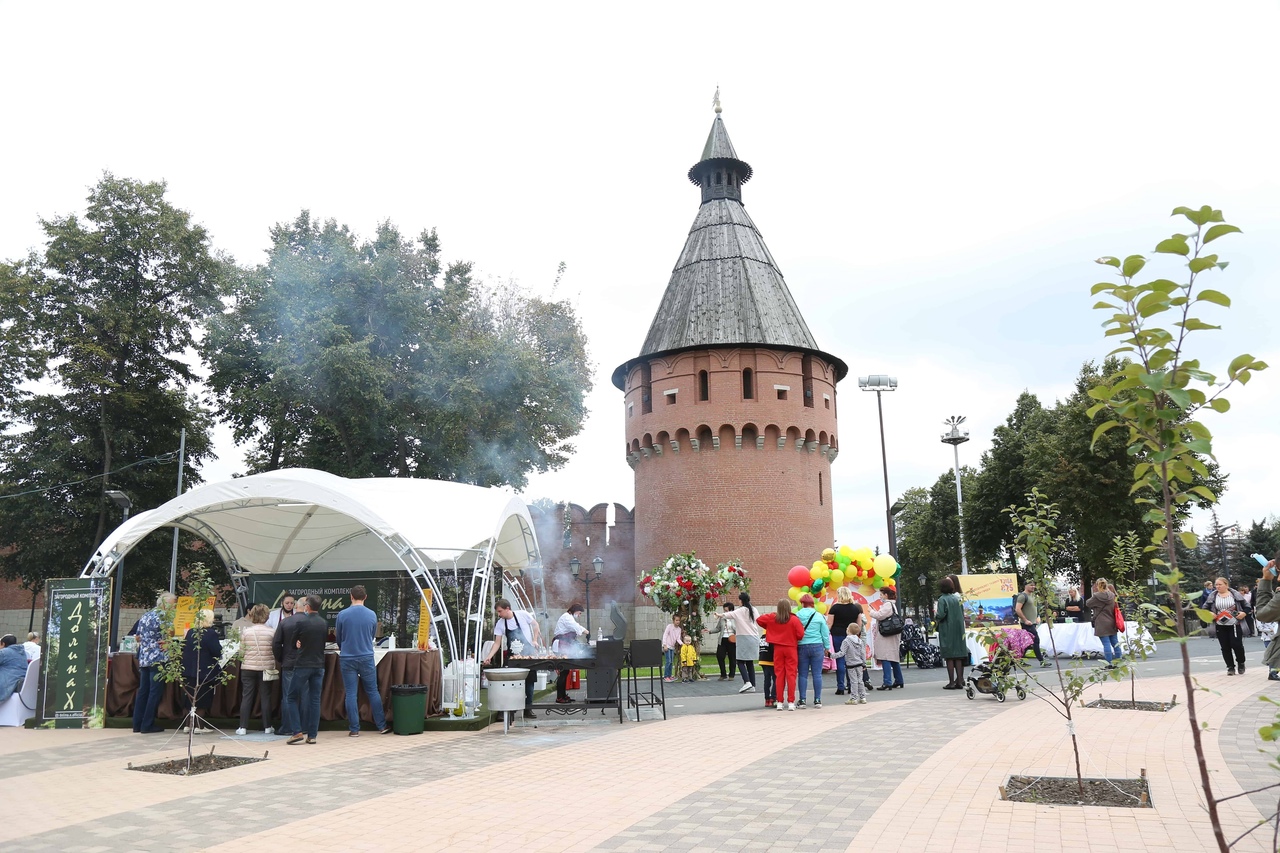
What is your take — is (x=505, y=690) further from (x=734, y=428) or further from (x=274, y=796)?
(x=734, y=428)

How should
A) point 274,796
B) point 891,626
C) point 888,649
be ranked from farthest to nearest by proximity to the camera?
point 888,649 < point 891,626 < point 274,796

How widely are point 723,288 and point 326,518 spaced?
20788 millimetres

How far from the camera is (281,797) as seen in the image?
23.9 ft

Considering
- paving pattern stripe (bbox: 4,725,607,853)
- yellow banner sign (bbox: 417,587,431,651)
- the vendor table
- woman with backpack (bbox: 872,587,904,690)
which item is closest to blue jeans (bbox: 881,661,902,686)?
woman with backpack (bbox: 872,587,904,690)

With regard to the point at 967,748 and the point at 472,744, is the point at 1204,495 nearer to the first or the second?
the point at 967,748

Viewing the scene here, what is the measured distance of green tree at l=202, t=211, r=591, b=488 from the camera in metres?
25.5

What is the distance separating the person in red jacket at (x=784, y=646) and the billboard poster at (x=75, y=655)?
9755mm

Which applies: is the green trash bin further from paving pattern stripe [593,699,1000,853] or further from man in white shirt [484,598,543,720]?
paving pattern stripe [593,699,1000,853]

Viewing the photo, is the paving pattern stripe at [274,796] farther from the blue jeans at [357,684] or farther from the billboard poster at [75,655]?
the billboard poster at [75,655]

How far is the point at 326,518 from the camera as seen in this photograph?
58.1ft

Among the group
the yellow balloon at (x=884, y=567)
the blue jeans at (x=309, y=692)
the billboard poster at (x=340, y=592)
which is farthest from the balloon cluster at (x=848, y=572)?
the blue jeans at (x=309, y=692)

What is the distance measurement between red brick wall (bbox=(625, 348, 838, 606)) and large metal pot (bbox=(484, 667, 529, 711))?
20.6 m

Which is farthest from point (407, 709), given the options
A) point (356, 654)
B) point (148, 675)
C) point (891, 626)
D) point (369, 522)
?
point (891, 626)

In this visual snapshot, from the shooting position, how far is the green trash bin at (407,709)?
11.3 m
